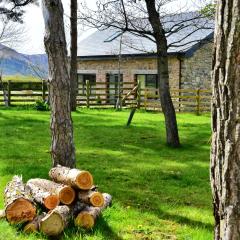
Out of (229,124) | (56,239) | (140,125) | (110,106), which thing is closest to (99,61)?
(110,106)

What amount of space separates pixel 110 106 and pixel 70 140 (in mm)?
22131

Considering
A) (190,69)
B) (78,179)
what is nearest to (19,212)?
(78,179)

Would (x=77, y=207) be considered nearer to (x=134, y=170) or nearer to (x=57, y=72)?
(x=57, y=72)

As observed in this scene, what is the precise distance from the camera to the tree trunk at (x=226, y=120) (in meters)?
2.93

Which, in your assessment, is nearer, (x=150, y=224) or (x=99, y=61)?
(x=150, y=224)

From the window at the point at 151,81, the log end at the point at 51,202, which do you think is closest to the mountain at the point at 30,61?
the window at the point at 151,81

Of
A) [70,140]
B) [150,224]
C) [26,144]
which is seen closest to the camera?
[150,224]

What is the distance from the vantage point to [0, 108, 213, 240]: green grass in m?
6.38

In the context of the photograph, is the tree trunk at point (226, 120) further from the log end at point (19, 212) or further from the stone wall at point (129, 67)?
the stone wall at point (129, 67)

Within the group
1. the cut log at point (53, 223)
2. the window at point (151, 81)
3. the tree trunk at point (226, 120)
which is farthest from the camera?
the window at point (151, 81)

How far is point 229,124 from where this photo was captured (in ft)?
9.93

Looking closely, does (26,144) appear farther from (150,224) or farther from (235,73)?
(235,73)

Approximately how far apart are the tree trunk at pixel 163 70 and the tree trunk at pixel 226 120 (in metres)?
10.4

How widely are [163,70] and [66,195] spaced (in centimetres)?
765
